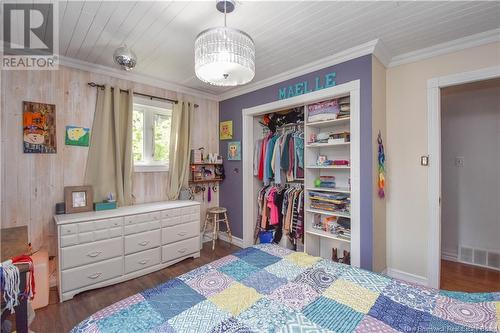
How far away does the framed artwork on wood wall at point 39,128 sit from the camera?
2.27 meters

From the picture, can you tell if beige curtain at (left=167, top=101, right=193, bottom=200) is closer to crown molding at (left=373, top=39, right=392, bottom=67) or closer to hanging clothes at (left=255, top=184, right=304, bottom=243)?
hanging clothes at (left=255, top=184, right=304, bottom=243)

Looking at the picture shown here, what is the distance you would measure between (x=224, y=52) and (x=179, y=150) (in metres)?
2.20

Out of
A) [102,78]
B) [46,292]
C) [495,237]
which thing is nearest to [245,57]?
[102,78]

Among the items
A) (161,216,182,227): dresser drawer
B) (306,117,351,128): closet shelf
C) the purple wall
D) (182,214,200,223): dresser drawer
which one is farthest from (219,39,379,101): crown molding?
(161,216,182,227): dresser drawer

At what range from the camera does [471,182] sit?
2959 millimetres

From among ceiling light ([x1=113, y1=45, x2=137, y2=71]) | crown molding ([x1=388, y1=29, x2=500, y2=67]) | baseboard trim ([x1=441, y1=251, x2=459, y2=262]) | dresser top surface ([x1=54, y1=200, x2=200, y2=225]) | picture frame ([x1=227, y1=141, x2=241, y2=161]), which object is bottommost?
baseboard trim ([x1=441, y1=251, x2=459, y2=262])

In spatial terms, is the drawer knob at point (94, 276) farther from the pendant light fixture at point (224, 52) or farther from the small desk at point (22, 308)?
the pendant light fixture at point (224, 52)

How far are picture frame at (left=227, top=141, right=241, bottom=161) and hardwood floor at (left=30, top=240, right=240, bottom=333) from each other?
1604 millimetres

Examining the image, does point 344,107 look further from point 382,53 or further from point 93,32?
point 93,32

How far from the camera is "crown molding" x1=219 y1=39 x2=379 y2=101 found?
223cm

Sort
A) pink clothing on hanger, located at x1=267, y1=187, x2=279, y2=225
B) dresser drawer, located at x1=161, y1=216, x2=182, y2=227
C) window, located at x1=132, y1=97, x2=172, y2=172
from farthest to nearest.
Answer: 1. pink clothing on hanger, located at x1=267, y1=187, x2=279, y2=225
2. window, located at x1=132, y1=97, x2=172, y2=172
3. dresser drawer, located at x1=161, y1=216, x2=182, y2=227

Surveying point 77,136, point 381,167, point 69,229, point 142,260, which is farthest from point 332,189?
point 77,136

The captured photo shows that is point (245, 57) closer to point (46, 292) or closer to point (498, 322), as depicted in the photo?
point (498, 322)

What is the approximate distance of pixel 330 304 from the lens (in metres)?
1.18
